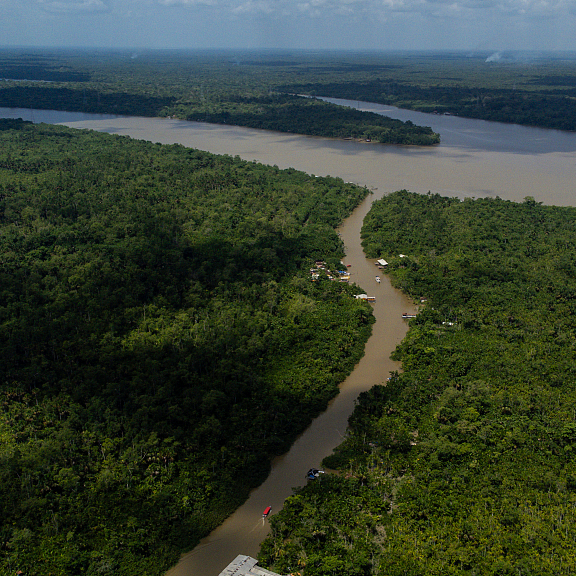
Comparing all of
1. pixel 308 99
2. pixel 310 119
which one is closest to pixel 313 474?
pixel 310 119

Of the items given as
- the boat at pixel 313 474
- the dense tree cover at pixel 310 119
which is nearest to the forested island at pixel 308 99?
the dense tree cover at pixel 310 119

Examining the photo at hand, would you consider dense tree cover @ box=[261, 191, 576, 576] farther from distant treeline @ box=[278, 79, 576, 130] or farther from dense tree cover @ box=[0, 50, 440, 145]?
distant treeline @ box=[278, 79, 576, 130]

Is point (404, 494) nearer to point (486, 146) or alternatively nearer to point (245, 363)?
point (245, 363)

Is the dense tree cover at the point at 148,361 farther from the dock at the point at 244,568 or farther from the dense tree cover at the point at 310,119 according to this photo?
the dense tree cover at the point at 310,119

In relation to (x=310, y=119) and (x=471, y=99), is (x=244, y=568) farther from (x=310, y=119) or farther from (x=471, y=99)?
(x=471, y=99)

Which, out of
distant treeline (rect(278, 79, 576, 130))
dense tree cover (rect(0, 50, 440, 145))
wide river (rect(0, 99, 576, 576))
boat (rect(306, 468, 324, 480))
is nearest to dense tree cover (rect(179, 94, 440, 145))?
dense tree cover (rect(0, 50, 440, 145))

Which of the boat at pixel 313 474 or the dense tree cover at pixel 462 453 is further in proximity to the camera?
the boat at pixel 313 474
